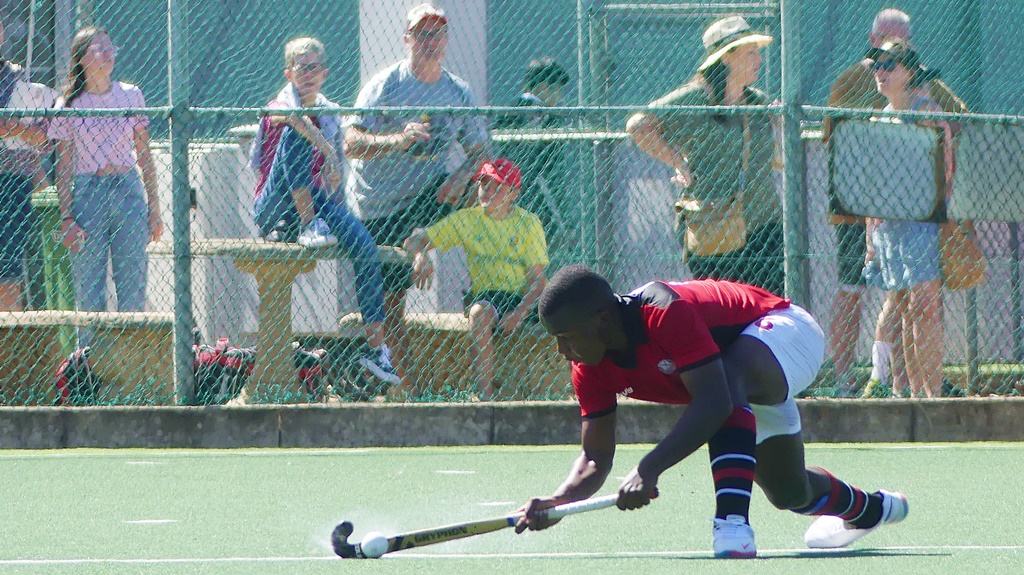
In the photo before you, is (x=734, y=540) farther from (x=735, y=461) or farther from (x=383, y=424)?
(x=383, y=424)

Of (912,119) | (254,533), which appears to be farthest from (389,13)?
(254,533)

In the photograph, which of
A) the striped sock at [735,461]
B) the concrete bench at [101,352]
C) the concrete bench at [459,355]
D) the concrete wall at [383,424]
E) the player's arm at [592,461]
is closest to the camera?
the striped sock at [735,461]

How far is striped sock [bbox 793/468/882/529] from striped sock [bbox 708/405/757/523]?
489 mm

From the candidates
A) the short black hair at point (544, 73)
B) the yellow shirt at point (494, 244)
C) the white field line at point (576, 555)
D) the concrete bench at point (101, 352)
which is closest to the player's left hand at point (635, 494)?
the white field line at point (576, 555)

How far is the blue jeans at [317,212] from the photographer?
29.3ft

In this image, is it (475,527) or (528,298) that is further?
(528,298)

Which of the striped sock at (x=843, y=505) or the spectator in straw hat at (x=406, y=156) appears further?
the spectator in straw hat at (x=406, y=156)

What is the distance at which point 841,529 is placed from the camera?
5.39 m

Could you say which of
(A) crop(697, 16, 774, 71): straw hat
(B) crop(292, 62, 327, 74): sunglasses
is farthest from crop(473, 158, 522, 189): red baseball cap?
(A) crop(697, 16, 774, 71): straw hat

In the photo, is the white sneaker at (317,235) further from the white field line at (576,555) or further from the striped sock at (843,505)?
the striped sock at (843,505)

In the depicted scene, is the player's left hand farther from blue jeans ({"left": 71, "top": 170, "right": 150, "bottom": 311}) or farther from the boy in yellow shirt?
blue jeans ({"left": 71, "top": 170, "right": 150, "bottom": 311})

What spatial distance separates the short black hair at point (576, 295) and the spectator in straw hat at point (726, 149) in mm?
4043

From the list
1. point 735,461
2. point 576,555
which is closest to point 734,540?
point 735,461

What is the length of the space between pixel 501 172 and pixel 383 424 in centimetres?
151
